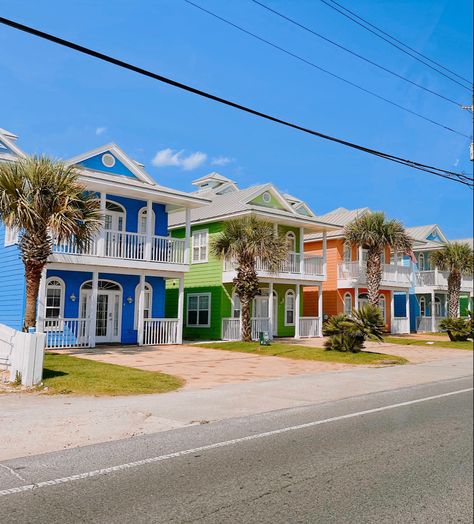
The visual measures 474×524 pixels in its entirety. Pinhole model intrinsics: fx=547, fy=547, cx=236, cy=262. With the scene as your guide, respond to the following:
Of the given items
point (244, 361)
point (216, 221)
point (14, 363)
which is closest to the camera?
point (14, 363)

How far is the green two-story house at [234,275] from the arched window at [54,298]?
7.71m

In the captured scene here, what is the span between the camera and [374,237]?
1280 inches

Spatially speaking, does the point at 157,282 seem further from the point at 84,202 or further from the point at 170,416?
the point at 170,416

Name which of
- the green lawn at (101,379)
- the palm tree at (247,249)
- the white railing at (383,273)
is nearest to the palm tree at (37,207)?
the green lawn at (101,379)

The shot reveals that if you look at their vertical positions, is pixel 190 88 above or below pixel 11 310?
above

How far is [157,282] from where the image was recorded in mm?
25000

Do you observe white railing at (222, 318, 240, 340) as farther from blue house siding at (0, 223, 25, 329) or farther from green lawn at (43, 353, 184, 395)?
green lawn at (43, 353, 184, 395)

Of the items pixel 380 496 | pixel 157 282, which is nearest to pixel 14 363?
pixel 380 496

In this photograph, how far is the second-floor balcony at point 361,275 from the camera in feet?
114

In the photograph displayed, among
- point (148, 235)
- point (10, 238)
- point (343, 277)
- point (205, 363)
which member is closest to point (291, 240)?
point (343, 277)

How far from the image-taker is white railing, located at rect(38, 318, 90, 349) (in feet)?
65.8

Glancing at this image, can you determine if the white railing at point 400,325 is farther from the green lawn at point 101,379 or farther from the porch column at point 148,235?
the green lawn at point 101,379

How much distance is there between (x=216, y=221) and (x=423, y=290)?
21211 mm

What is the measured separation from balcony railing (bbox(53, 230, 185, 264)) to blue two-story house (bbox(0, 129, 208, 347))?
38mm
